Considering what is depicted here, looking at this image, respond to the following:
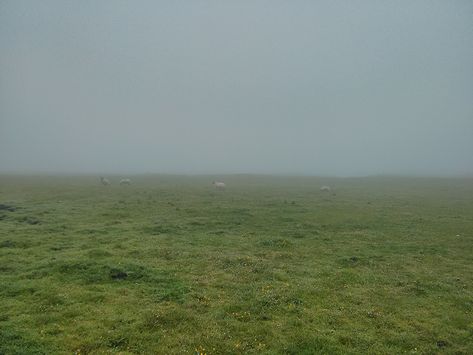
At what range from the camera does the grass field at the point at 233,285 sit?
1427 centimetres

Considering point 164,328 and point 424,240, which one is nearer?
point 164,328

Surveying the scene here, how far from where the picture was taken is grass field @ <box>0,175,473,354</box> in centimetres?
1427

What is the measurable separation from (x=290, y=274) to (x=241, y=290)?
3519 mm

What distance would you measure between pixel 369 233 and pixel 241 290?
52.4 feet

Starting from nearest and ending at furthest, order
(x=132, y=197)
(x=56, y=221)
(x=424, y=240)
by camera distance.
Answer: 1. (x=424, y=240)
2. (x=56, y=221)
3. (x=132, y=197)

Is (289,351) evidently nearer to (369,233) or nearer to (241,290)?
(241,290)

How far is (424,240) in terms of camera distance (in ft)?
94.8

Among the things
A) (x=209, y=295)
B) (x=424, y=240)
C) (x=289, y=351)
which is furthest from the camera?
(x=424, y=240)

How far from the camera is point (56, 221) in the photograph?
3331cm

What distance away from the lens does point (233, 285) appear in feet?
62.7

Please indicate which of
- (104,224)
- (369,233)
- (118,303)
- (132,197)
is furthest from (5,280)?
(132,197)

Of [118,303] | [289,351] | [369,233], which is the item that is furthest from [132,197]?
[289,351]

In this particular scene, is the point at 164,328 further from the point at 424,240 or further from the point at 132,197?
the point at 132,197

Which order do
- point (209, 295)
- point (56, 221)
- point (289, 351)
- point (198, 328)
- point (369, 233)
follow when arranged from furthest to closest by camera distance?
point (56, 221) < point (369, 233) < point (209, 295) < point (198, 328) < point (289, 351)
